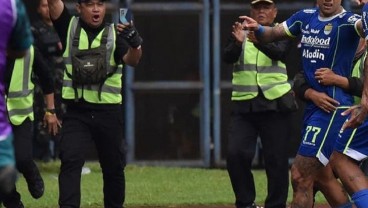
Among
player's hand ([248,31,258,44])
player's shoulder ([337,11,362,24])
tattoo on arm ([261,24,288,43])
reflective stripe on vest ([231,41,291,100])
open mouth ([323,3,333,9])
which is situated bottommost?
reflective stripe on vest ([231,41,291,100])

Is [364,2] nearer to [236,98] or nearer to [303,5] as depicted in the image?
[236,98]

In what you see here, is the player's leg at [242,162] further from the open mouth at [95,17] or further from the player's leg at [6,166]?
the player's leg at [6,166]

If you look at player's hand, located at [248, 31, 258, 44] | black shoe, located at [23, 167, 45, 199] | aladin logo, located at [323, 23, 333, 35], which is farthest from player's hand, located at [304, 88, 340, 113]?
black shoe, located at [23, 167, 45, 199]

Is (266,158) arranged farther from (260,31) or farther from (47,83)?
(47,83)

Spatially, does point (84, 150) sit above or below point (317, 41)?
below

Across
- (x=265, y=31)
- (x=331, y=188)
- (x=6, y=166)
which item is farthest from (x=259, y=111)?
(x=6, y=166)

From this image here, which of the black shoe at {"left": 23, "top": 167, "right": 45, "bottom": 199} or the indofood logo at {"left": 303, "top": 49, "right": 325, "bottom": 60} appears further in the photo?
the black shoe at {"left": 23, "top": 167, "right": 45, "bottom": 199}

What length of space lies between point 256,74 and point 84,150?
1836 millimetres

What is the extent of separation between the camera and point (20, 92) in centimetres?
1020

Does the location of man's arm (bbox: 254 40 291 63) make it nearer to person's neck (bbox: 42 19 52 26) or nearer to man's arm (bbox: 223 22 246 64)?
man's arm (bbox: 223 22 246 64)

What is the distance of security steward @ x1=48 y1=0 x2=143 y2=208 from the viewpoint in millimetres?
9766

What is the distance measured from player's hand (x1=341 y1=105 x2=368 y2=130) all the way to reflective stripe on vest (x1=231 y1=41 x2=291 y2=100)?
2.05m

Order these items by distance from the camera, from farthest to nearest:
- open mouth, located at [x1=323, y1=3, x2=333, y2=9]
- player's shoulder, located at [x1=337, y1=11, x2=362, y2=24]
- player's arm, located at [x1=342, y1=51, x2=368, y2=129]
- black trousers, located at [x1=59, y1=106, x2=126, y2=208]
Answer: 1. black trousers, located at [x1=59, y1=106, x2=126, y2=208]
2. open mouth, located at [x1=323, y1=3, x2=333, y2=9]
3. player's shoulder, located at [x1=337, y1=11, x2=362, y2=24]
4. player's arm, located at [x1=342, y1=51, x2=368, y2=129]

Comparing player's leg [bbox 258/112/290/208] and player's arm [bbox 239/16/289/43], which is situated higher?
player's arm [bbox 239/16/289/43]
